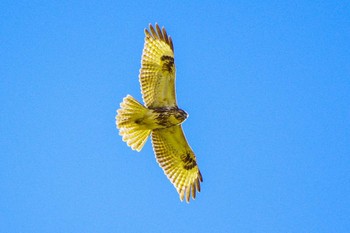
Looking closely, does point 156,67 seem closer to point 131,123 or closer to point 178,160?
point 131,123

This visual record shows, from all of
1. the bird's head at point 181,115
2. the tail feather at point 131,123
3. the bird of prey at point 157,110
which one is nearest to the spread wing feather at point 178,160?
the bird of prey at point 157,110

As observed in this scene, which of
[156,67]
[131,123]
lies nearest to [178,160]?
[131,123]

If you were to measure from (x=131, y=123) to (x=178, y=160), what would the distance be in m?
1.69

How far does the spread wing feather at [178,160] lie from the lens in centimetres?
1667

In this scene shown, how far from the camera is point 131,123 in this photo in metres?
15.8

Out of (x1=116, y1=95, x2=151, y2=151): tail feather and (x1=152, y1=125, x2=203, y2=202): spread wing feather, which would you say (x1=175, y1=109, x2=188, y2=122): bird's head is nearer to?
(x1=116, y1=95, x2=151, y2=151): tail feather

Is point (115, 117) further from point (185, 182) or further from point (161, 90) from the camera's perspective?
point (185, 182)

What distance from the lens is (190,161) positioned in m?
17.0

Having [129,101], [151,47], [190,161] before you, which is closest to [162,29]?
[151,47]

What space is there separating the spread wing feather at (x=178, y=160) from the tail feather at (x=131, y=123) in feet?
1.91

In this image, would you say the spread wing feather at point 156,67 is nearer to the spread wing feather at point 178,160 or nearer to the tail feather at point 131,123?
the tail feather at point 131,123

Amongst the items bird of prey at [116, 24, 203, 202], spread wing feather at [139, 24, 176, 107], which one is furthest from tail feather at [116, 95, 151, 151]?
spread wing feather at [139, 24, 176, 107]

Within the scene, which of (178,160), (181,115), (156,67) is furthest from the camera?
(178,160)

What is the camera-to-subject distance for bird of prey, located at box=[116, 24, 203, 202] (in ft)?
51.6
